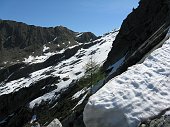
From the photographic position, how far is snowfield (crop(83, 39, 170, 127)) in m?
15.3

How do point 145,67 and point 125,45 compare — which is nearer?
point 145,67

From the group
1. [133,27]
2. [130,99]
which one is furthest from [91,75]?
[130,99]

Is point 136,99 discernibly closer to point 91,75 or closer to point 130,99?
point 130,99

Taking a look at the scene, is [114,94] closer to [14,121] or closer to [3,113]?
[14,121]

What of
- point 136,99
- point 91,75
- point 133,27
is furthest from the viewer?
point 133,27

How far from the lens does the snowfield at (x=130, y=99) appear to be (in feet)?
50.1

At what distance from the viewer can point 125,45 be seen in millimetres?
95750

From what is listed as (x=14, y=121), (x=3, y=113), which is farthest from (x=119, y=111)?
(x=3, y=113)

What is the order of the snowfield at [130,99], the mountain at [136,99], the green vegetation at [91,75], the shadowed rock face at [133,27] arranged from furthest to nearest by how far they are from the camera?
the shadowed rock face at [133,27] → the green vegetation at [91,75] → the snowfield at [130,99] → the mountain at [136,99]

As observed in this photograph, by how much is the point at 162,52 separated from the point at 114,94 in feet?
18.1

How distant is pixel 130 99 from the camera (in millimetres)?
16016

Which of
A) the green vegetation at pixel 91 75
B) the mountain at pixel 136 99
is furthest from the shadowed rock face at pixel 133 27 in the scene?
the mountain at pixel 136 99

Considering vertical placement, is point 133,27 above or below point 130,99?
above

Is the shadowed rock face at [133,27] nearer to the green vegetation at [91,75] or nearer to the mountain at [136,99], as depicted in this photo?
the green vegetation at [91,75]
